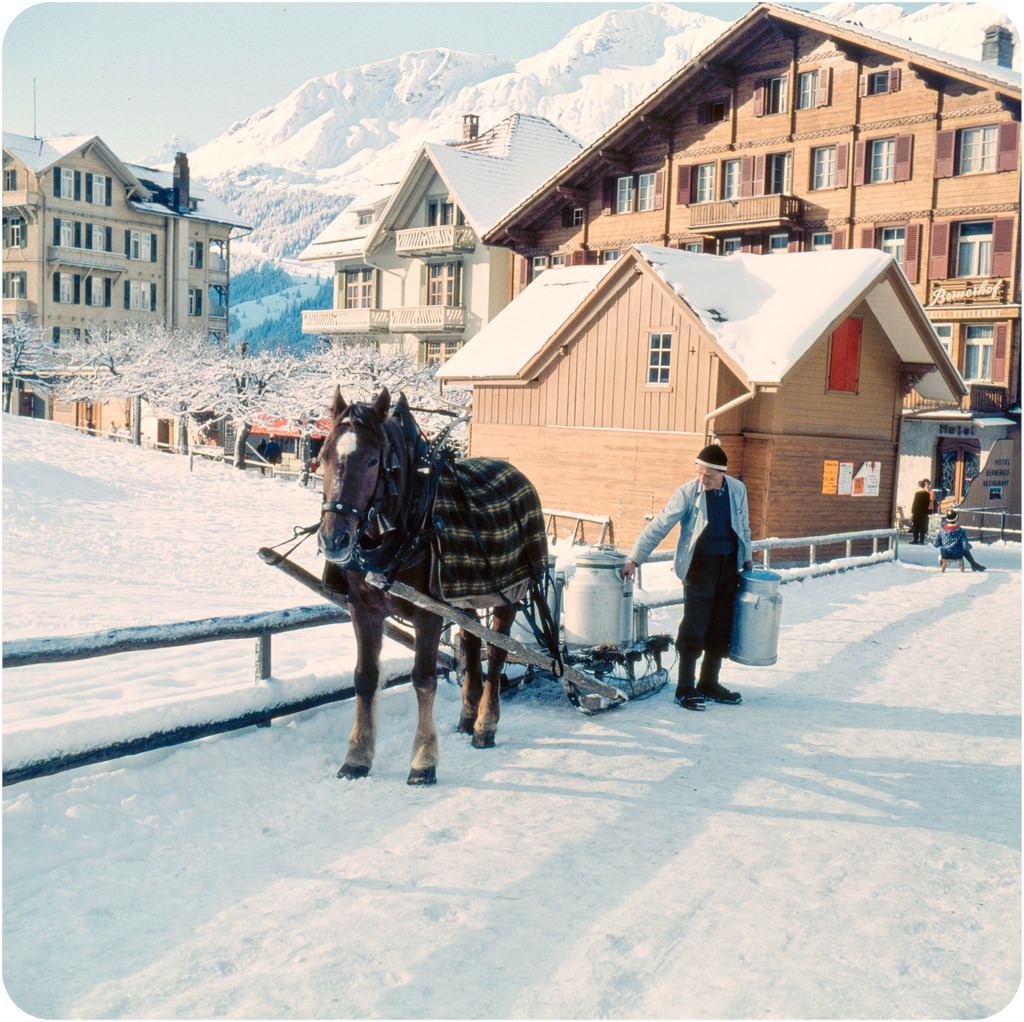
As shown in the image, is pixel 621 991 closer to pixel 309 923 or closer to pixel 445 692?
pixel 309 923

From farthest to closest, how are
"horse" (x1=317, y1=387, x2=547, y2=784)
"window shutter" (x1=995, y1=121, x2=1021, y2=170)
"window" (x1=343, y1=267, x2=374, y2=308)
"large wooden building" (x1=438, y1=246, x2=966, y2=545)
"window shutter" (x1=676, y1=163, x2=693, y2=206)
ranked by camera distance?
"window" (x1=343, y1=267, x2=374, y2=308)
"window shutter" (x1=676, y1=163, x2=693, y2=206)
"window shutter" (x1=995, y1=121, x2=1021, y2=170)
"large wooden building" (x1=438, y1=246, x2=966, y2=545)
"horse" (x1=317, y1=387, x2=547, y2=784)

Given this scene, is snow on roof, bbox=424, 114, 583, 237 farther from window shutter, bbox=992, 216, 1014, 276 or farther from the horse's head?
the horse's head

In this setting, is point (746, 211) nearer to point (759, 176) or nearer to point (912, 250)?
point (759, 176)

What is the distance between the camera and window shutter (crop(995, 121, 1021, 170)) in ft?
95.8

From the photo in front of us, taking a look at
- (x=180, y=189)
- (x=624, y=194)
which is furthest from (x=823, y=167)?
(x=180, y=189)

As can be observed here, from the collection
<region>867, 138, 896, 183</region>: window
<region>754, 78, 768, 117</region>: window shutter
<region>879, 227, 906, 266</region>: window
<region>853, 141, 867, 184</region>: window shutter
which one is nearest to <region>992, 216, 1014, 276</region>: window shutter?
<region>879, 227, 906, 266</region>: window

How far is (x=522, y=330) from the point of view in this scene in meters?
25.8

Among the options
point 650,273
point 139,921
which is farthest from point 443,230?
point 139,921

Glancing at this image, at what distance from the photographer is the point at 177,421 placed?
42469mm

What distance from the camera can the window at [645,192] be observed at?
37156 millimetres

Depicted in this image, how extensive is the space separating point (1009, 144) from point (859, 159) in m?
4.71

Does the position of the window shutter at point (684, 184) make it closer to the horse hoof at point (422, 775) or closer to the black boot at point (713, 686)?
the black boot at point (713, 686)

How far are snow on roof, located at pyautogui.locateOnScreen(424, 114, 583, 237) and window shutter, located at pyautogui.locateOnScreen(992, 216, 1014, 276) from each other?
65.1 feet

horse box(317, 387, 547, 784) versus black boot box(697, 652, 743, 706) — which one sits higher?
horse box(317, 387, 547, 784)
